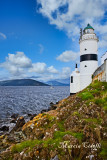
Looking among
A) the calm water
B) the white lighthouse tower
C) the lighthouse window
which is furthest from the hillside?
the lighthouse window

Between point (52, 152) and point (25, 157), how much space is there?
130 centimetres

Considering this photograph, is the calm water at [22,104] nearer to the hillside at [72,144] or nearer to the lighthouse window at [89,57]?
the hillside at [72,144]

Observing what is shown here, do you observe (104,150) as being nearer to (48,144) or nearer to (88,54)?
(48,144)

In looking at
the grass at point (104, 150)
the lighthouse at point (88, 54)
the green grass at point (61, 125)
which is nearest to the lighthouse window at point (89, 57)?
the lighthouse at point (88, 54)

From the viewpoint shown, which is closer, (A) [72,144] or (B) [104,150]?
(B) [104,150]

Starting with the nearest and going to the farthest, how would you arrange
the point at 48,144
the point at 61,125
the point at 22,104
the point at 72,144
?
the point at 72,144 → the point at 48,144 → the point at 61,125 → the point at 22,104

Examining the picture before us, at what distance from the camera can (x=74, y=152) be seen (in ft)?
19.2

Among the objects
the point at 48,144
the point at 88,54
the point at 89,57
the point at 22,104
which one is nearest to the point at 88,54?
the point at 88,54

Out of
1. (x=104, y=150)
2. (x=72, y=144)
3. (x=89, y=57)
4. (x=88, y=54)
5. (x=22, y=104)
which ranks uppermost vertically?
(x=88, y=54)

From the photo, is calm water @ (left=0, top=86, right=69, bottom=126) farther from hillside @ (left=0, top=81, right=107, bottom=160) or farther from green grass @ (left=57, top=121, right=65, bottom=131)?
hillside @ (left=0, top=81, right=107, bottom=160)

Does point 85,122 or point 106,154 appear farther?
point 85,122

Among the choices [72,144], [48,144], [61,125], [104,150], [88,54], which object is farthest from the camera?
[88,54]

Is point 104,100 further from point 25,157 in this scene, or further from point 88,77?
point 88,77

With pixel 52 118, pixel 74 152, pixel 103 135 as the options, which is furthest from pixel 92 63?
pixel 74 152
